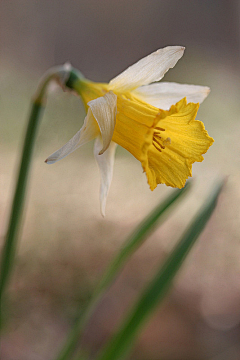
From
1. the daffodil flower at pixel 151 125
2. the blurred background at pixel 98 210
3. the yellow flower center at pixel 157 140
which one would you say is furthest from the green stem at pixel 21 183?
the yellow flower center at pixel 157 140

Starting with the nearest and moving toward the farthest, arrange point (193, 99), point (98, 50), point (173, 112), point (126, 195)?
point (173, 112) → point (193, 99) → point (126, 195) → point (98, 50)

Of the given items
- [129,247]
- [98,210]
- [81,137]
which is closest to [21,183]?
[81,137]

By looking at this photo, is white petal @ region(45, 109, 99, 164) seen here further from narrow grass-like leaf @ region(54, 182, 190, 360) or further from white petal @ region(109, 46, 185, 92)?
narrow grass-like leaf @ region(54, 182, 190, 360)

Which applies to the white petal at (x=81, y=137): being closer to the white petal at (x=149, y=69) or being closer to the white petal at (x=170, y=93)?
the white petal at (x=149, y=69)

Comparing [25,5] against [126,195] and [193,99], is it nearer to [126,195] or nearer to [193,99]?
[126,195]

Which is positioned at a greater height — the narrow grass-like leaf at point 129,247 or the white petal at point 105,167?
the white petal at point 105,167

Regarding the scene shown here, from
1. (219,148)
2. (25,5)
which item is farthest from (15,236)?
(25,5)

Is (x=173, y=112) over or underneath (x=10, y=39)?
over
